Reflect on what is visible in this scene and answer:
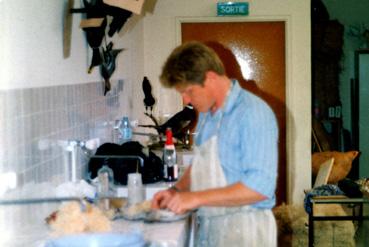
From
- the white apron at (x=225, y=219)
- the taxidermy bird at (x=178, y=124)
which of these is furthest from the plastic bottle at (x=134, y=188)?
the taxidermy bird at (x=178, y=124)

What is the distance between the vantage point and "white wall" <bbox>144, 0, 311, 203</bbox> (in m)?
5.57

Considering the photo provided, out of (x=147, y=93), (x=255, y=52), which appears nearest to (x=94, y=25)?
(x=147, y=93)

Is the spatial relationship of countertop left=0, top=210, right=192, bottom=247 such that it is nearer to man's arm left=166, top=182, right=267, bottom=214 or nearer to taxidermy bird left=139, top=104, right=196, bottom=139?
man's arm left=166, top=182, right=267, bottom=214

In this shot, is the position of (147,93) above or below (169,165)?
above

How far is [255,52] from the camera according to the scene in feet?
18.7

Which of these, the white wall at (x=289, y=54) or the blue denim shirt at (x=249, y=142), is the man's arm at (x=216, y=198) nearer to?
the blue denim shirt at (x=249, y=142)

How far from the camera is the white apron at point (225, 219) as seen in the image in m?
2.48

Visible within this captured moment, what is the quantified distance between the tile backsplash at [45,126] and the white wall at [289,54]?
1.99 metres

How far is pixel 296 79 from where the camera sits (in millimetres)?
5621

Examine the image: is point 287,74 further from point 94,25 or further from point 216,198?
point 216,198

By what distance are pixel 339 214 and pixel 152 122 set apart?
1796 mm

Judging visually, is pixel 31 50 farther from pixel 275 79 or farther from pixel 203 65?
pixel 275 79

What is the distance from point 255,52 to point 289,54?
12.3 inches

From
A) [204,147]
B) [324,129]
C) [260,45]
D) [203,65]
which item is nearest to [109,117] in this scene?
[204,147]
